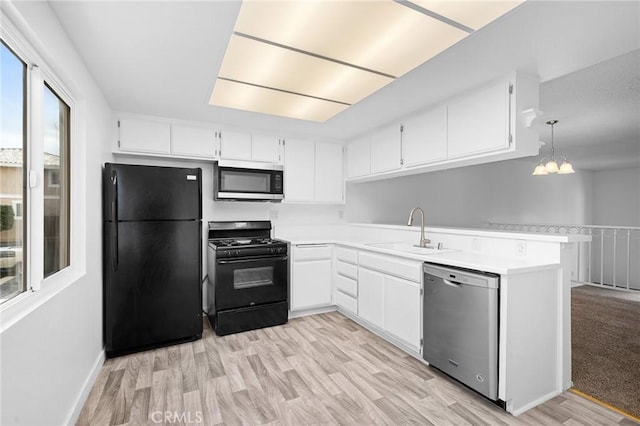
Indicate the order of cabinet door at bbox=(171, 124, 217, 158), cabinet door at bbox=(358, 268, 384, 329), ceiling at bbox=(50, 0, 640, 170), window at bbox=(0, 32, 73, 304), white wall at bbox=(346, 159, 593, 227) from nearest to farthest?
window at bbox=(0, 32, 73, 304), ceiling at bbox=(50, 0, 640, 170), cabinet door at bbox=(358, 268, 384, 329), cabinet door at bbox=(171, 124, 217, 158), white wall at bbox=(346, 159, 593, 227)

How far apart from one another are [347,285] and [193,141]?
234cm

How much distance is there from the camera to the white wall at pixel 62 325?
3.90 ft

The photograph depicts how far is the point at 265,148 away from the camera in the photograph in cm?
366

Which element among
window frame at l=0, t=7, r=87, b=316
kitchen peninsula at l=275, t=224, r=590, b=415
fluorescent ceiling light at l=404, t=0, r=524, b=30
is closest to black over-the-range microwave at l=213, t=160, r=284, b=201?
kitchen peninsula at l=275, t=224, r=590, b=415

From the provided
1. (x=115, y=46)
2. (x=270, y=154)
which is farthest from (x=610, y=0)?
(x=270, y=154)

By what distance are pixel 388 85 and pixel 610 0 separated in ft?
4.20

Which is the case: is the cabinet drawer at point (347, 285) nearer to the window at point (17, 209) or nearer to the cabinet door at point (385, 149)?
the cabinet door at point (385, 149)

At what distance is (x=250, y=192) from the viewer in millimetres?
3508

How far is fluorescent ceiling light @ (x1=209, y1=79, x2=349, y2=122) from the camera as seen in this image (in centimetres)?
250

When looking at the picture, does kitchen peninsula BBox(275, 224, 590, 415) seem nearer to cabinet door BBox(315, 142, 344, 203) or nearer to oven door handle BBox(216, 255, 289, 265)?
oven door handle BBox(216, 255, 289, 265)

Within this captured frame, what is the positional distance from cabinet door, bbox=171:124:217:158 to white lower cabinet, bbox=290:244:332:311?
147cm

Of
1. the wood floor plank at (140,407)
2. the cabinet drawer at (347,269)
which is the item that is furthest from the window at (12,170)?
the cabinet drawer at (347,269)

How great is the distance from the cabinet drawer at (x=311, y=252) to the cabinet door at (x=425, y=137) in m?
1.35

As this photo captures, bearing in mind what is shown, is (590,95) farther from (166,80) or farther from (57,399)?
(57,399)
